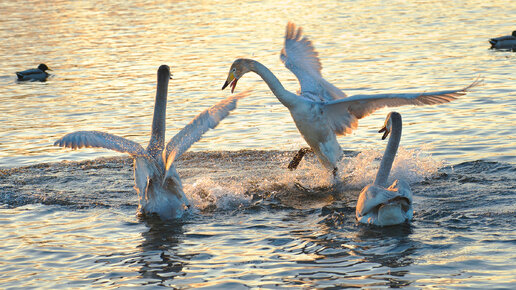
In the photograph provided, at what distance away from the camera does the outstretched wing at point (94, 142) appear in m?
8.42

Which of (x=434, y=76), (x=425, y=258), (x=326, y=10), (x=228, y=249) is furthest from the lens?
(x=326, y=10)

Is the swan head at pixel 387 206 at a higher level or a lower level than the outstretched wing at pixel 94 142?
lower

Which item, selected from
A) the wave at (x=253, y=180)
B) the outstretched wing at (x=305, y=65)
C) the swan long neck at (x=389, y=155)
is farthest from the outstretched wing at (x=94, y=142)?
the outstretched wing at (x=305, y=65)

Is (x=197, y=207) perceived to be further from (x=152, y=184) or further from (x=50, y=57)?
(x=50, y=57)

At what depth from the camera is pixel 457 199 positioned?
9375mm

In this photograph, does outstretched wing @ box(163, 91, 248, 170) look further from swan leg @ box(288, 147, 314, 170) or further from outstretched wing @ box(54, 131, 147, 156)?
swan leg @ box(288, 147, 314, 170)

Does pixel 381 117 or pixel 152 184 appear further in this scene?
pixel 381 117

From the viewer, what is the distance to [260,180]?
10.9 metres

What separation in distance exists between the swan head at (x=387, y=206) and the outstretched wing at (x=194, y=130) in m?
1.93

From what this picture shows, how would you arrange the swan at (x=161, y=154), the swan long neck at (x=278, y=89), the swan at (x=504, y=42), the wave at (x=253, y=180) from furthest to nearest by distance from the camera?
the swan at (x=504, y=42)
the swan long neck at (x=278, y=89)
the wave at (x=253, y=180)
the swan at (x=161, y=154)

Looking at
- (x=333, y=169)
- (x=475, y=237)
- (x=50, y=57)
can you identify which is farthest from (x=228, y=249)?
(x=50, y=57)

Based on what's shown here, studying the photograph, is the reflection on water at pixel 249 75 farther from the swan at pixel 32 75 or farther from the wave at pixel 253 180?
the wave at pixel 253 180

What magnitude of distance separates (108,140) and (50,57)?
734 inches

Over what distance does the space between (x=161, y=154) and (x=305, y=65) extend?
3.72m
